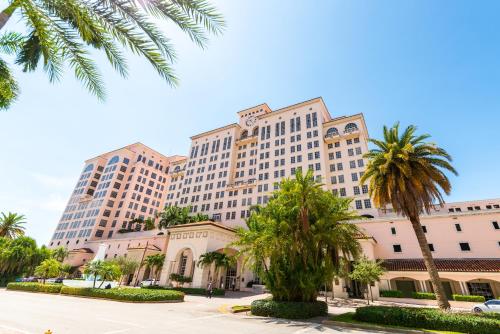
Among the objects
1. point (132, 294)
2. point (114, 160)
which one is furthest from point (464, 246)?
point (114, 160)

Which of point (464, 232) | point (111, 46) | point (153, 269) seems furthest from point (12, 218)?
point (464, 232)

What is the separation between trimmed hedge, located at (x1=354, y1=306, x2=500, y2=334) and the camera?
1154cm

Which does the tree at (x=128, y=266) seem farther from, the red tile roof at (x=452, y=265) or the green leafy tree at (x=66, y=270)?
the red tile roof at (x=452, y=265)

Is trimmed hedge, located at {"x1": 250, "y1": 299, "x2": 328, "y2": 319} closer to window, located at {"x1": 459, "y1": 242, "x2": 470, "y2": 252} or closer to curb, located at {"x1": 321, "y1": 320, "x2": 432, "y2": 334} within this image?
curb, located at {"x1": 321, "y1": 320, "x2": 432, "y2": 334}

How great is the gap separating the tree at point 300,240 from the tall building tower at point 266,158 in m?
29.2

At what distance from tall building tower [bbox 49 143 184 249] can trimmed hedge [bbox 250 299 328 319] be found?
210 feet

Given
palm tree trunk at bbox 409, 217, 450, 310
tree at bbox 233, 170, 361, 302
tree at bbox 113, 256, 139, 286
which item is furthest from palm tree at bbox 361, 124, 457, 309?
tree at bbox 113, 256, 139, 286

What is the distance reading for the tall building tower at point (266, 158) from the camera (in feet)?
173

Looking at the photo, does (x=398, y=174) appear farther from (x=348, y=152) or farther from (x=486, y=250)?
(x=348, y=152)

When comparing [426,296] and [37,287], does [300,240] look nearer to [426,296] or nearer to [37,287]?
[426,296]

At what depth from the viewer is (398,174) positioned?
65.1ft

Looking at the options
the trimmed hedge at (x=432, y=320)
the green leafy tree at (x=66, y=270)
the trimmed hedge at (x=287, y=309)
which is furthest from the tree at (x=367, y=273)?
the green leafy tree at (x=66, y=270)

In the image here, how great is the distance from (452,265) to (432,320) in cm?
2256

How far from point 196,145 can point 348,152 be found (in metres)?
45.2
